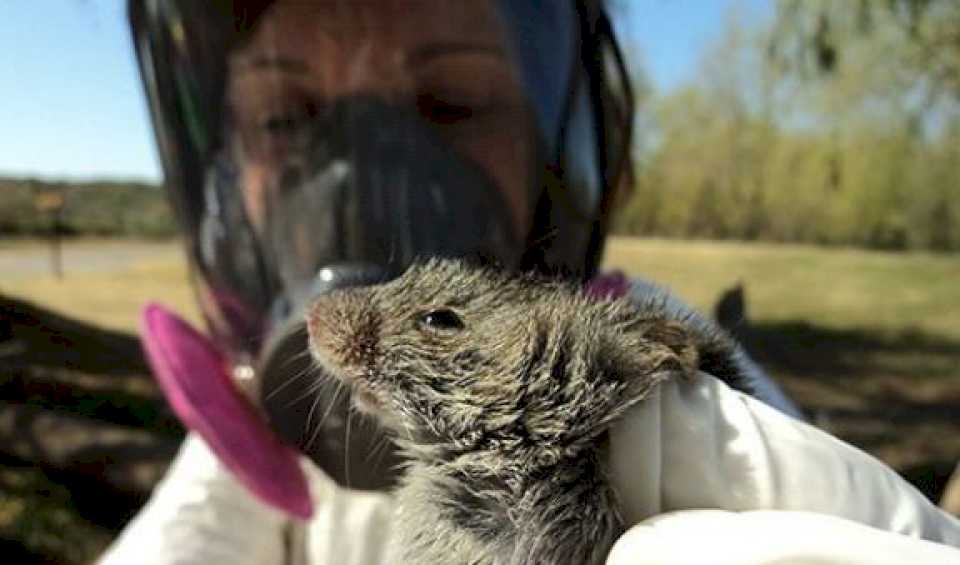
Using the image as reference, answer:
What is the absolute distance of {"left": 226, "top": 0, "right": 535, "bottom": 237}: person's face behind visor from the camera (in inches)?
37.4

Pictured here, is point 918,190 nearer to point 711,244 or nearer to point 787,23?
point 711,244

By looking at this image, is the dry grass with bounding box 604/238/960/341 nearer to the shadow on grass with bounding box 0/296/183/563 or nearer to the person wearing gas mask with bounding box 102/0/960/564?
the shadow on grass with bounding box 0/296/183/563

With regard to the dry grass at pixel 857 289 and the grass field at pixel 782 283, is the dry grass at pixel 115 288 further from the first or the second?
the dry grass at pixel 857 289

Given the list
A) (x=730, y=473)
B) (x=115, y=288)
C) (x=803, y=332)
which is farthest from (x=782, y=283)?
(x=730, y=473)

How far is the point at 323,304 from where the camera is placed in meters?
0.45

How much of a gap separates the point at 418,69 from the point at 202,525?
500 mm

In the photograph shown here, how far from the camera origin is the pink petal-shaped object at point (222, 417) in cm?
88

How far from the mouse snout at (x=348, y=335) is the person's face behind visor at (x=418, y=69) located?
506mm

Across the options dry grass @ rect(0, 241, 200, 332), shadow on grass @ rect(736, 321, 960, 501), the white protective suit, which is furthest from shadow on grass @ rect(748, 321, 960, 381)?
the white protective suit

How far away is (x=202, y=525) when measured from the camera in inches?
34.0

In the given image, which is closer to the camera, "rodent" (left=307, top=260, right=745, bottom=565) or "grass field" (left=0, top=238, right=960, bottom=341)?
"rodent" (left=307, top=260, right=745, bottom=565)

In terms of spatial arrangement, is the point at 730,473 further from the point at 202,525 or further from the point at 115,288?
the point at 115,288

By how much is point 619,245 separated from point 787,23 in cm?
110

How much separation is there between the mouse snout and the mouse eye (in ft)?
0.09
